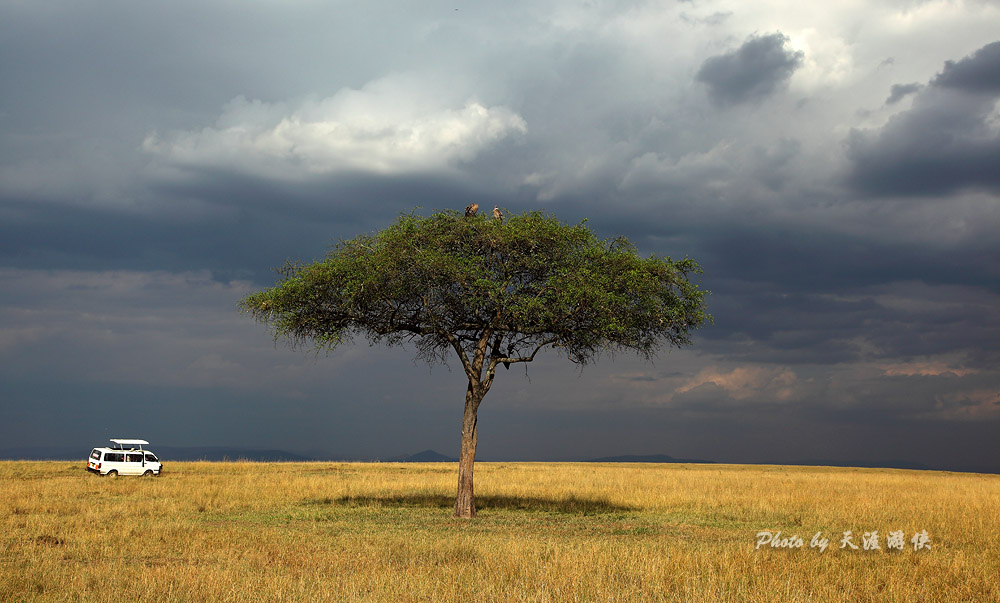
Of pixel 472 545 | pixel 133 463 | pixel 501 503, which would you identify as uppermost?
pixel 472 545

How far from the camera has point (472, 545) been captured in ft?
64.7

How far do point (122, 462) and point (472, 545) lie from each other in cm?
3918

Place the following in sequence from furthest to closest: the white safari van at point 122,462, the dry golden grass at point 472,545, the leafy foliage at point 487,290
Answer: the white safari van at point 122,462 → the leafy foliage at point 487,290 → the dry golden grass at point 472,545

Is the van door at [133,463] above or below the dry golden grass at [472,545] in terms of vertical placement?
below

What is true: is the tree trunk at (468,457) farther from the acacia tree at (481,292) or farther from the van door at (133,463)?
the van door at (133,463)

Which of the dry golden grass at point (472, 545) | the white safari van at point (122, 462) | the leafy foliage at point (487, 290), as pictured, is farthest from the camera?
the white safari van at point (122, 462)

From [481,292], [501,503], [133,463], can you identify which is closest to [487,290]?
[481,292]

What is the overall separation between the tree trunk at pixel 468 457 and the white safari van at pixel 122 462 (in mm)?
30132

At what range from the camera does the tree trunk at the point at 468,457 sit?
29141 mm

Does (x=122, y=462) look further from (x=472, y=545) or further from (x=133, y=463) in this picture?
(x=472, y=545)

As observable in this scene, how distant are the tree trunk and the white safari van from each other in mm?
30132

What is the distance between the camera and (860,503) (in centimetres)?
3531

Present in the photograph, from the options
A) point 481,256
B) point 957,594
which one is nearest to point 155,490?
point 481,256

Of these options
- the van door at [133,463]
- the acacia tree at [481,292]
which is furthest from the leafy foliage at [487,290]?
the van door at [133,463]
